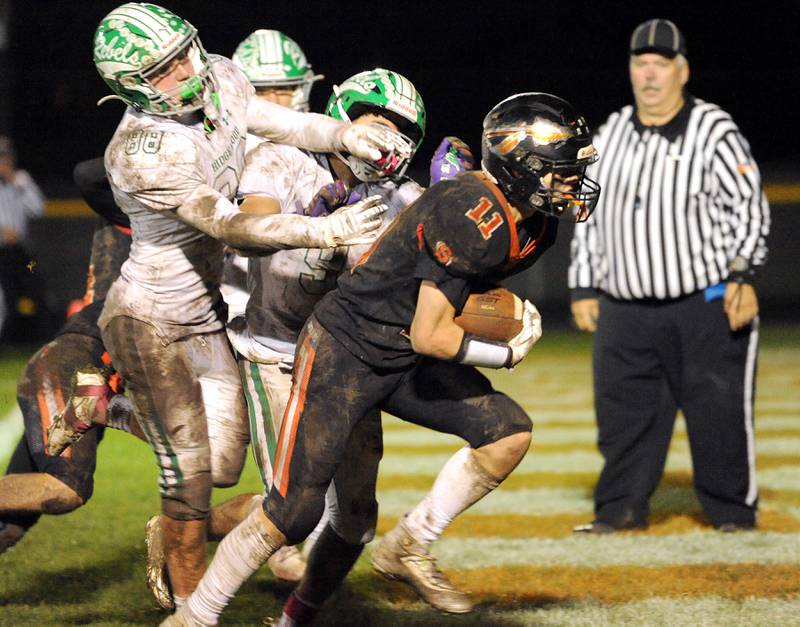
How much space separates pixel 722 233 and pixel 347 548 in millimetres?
2192

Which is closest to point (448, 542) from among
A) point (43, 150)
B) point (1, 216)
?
point (1, 216)

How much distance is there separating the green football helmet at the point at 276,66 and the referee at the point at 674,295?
3.98ft

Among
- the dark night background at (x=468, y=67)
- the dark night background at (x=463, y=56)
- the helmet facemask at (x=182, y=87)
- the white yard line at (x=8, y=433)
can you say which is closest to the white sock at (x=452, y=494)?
the helmet facemask at (x=182, y=87)

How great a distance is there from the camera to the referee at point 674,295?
479 centimetres

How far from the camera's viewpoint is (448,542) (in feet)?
15.4

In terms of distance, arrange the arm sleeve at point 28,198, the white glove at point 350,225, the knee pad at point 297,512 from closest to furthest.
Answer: the white glove at point 350,225, the knee pad at point 297,512, the arm sleeve at point 28,198

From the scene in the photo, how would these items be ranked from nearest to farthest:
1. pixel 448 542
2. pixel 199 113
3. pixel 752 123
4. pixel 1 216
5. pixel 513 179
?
pixel 513 179 → pixel 199 113 → pixel 448 542 → pixel 1 216 → pixel 752 123

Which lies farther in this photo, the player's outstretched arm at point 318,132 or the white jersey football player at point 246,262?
the white jersey football player at point 246,262

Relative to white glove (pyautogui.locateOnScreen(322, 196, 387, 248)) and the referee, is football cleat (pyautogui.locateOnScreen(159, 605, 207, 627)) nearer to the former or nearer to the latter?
white glove (pyautogui.locateOnScreen(322, 196, 387, 248))

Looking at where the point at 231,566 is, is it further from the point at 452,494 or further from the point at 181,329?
the point at 181,329

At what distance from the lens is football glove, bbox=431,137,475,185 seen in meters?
3.56

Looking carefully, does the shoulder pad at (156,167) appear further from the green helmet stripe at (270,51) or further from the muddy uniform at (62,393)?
the green helmet stripe at (270,51)

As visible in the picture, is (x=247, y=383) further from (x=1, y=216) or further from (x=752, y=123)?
(x=752, y=123)

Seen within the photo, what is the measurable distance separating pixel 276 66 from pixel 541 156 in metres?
1.88
